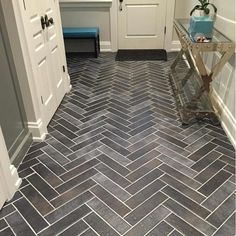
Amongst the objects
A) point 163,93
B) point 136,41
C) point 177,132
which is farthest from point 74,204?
point 136,41

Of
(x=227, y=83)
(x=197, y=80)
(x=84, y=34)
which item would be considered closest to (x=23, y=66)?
(x=227, y=83)

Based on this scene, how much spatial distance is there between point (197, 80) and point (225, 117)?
3.58 feet

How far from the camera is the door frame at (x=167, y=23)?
14.8 feet

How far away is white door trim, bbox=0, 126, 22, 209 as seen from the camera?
5.50 feet

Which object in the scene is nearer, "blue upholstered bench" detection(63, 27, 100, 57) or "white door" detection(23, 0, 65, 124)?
"white door" detection(23, 0, 65, 124)

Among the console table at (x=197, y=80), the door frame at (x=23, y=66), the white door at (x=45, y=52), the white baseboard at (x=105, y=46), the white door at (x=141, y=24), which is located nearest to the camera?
the door frame at (x=23, y=66)

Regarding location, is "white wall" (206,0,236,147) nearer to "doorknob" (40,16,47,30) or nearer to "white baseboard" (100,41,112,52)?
"doorknob" (40,16,47,30)

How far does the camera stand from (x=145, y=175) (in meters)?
1.98

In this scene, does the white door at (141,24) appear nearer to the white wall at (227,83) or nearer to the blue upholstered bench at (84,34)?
the blue upholstered bench at (84,34)

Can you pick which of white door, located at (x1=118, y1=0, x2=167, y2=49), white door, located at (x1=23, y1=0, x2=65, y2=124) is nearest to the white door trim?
white door, located at (x1=23, y1=0, x2=65, y2=124)

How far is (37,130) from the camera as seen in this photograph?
2350mm

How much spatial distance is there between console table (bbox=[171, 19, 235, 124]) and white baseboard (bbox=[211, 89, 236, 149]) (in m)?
0.06

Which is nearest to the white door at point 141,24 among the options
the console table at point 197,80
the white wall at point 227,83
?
the console table at point 197,80

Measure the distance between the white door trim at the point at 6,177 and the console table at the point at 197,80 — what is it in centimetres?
165
